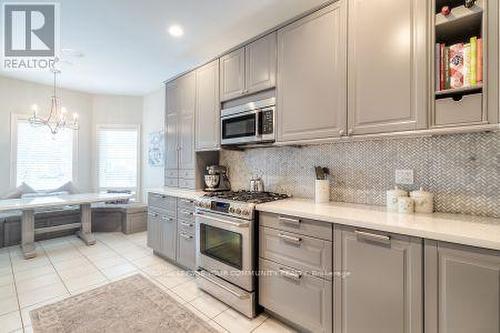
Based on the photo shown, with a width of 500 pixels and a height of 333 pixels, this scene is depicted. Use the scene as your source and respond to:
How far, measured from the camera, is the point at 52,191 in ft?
14.4

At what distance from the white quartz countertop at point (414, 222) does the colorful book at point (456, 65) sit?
31.7 inches

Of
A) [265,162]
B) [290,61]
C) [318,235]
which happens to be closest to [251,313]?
[318,235]

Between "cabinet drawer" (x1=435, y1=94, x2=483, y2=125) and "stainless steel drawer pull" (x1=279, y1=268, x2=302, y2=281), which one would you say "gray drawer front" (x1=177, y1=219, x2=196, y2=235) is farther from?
"cabinet drawer" (x1=435, y1=94, x2=483, y2=125)

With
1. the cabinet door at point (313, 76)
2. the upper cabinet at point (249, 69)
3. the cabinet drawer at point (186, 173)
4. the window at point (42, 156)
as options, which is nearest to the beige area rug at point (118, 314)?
the cabinet drawer at point (186, 173)

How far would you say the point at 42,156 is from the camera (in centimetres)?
438

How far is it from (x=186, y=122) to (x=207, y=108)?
19.0 inches

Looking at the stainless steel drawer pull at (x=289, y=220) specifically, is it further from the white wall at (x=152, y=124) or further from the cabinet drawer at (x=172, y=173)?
the white wall at (x=152, y=124)

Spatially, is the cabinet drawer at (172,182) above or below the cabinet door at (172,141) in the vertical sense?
below

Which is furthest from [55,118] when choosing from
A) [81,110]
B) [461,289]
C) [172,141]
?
[461,289]

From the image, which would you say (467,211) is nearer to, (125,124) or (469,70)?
(469,70)

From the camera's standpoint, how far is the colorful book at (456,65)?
4.48 ft

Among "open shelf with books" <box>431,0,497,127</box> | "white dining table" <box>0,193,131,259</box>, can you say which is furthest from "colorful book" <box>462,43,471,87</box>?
"white dining table" <box>0,193,131,259</box>

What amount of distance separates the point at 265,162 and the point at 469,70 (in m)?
1.83

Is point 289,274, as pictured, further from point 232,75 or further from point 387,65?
point 232,75
